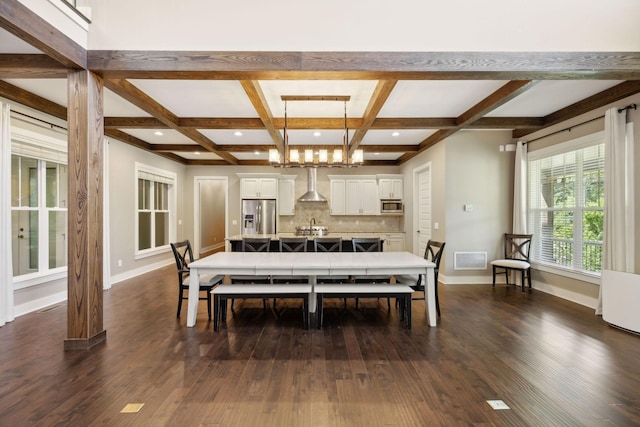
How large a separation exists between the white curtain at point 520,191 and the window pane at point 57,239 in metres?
7.18

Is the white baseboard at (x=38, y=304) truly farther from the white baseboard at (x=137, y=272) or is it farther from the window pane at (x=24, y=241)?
the white baseboard at (x=137, y=272)

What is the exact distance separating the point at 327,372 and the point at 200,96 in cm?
352

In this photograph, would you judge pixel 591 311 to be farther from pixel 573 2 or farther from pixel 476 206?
pixel 573 2

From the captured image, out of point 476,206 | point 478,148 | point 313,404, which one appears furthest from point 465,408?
point 478,148

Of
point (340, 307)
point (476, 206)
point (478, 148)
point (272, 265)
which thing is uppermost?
point (478, 148)

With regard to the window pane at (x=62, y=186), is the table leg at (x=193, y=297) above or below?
below

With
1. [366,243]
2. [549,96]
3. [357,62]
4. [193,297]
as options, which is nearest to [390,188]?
[366,243]

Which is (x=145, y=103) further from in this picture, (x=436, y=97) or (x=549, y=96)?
(x=549, y=96)

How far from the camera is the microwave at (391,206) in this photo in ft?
26.1

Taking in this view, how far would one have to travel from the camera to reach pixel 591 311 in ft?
12.9

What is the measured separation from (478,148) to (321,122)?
290 cm

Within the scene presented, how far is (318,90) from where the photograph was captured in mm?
3801

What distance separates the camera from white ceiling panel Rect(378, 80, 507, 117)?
3.51 m

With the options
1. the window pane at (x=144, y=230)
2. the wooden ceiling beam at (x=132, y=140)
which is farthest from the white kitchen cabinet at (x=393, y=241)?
the wooden ceiling beam at (x=132, y=140)
